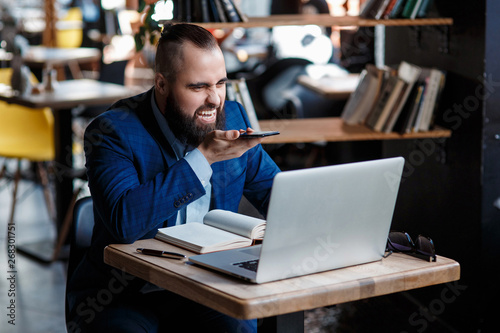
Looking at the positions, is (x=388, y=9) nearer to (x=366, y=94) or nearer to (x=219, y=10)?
(x=366, y=94)

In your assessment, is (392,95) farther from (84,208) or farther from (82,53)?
(82,53)

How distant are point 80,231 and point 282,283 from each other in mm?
889

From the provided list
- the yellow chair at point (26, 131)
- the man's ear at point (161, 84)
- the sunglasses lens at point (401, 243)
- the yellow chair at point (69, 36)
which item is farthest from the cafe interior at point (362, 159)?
the yellow chair at point (69, 36)

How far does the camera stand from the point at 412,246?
1.84m

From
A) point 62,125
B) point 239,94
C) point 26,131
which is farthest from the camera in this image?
point 26,131

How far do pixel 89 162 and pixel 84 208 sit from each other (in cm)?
34

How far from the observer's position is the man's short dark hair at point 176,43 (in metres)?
2.09

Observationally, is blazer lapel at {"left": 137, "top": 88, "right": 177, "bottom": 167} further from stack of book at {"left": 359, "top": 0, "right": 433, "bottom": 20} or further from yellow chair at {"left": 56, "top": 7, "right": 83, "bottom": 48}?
yellow chair at {"left": 56, "top": 7, "right": 83, "bottom": 48}

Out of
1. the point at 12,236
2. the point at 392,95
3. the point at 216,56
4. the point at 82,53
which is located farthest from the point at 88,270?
the point at 82,53

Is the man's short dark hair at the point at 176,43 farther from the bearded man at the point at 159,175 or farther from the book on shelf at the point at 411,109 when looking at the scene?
the book on shelf at the point at 411,109

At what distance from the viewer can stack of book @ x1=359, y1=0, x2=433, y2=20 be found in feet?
10.7

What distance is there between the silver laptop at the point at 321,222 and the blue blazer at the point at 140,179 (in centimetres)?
25

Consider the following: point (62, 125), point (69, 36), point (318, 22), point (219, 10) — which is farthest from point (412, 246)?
point (69, 36)

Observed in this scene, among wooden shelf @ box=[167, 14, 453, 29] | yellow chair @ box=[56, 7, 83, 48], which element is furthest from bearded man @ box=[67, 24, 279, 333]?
yellow chair @ box=[56, 7, 83, 48]
